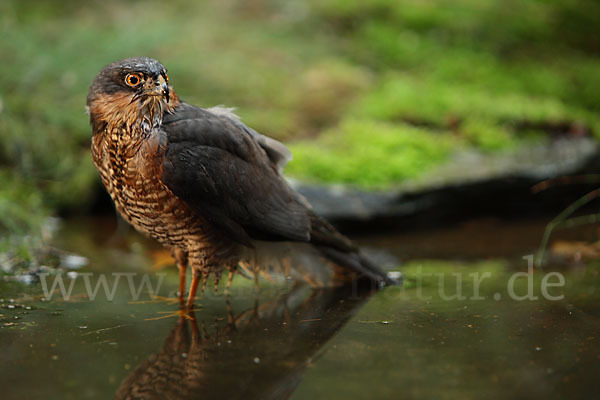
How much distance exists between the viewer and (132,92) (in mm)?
2996

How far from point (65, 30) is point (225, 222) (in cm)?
403

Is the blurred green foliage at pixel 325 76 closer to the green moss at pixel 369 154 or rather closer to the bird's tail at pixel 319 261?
the green moss at pixel 369 154

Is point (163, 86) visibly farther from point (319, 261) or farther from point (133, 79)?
point (319, 261)

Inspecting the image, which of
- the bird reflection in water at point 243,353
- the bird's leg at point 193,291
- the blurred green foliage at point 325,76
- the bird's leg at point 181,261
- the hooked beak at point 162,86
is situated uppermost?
the blurred green foliage at point 325,76

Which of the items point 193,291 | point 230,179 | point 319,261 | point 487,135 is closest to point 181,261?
point 193,291

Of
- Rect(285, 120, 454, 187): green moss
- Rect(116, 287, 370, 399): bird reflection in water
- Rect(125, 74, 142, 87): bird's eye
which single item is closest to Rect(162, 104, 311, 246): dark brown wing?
Rect(125, 74, 142, 87): bird's eye

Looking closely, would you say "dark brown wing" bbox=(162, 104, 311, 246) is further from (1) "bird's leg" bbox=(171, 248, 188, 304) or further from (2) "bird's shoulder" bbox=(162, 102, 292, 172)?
(1) "bird's leg" bbox=(171, 248, 188, 304)

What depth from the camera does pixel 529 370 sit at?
2.33 m

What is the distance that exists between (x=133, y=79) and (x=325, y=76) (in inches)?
158

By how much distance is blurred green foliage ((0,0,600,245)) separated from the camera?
17.5 ft

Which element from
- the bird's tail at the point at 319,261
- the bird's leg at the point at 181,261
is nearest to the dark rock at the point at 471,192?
the bird's tail at the point at 319,261

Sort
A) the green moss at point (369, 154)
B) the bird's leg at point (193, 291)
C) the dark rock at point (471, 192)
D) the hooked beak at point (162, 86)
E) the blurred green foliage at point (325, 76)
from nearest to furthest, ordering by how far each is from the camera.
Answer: the hooked beak at point (162, 86), the bird's leg at point (193, 291), the dark rock at point (471, 192), the green moss at point (369, 154), the blurred green foliage at point (325, 76)

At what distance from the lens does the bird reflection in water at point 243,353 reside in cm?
224

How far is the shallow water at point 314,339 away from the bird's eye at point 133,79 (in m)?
1.05
